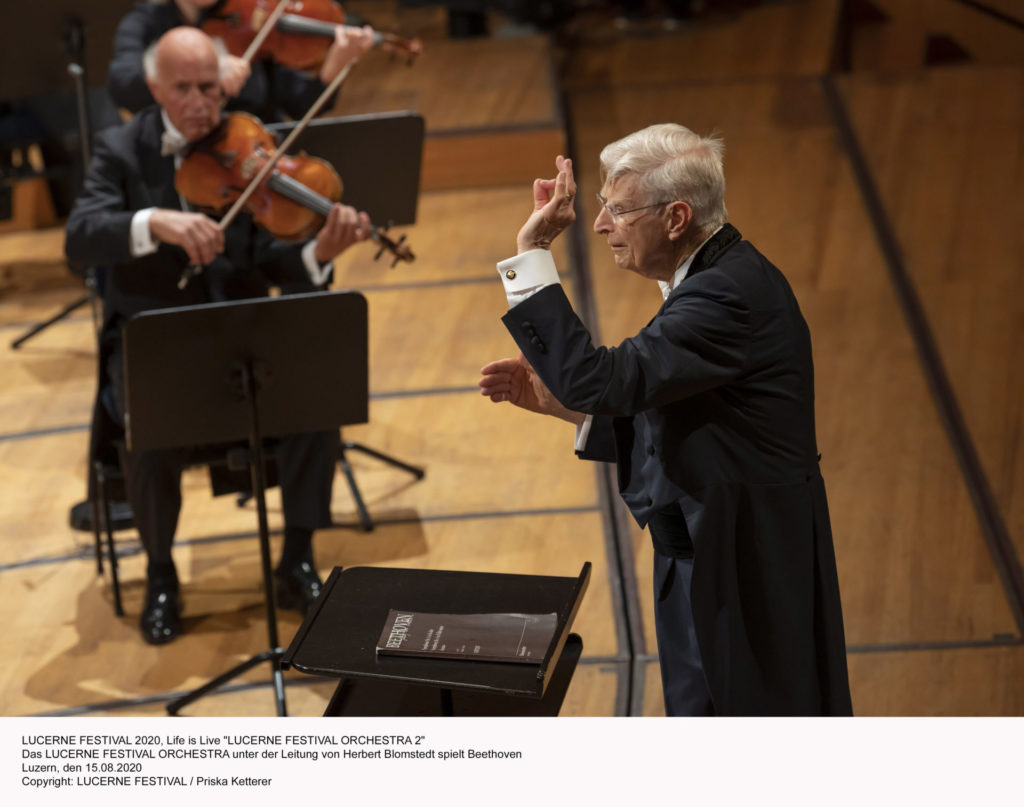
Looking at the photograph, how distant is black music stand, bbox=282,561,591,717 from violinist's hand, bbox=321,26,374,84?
216cm

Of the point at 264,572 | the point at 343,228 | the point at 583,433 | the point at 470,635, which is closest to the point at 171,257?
the point at 343,228

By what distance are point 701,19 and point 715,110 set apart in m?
1.45

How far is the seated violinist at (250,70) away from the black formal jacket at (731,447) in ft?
7.19

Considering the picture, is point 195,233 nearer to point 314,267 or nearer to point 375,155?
point 314,267

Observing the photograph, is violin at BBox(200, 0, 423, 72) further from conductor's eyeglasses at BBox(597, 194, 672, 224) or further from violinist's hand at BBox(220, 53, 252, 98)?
conductor's eyeglasses at BBox(597, 194, 672, 224)

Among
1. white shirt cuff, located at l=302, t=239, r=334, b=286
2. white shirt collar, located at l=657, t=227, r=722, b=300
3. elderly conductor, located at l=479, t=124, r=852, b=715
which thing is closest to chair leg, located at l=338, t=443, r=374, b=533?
white shirt cuff, located at l=302, t=239, r=334, b=286

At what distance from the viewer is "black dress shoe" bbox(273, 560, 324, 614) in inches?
137

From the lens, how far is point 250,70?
397cm

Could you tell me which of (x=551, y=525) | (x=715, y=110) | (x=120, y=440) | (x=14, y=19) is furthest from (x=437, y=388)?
(x=715, y=110)

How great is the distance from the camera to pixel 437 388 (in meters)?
4.42

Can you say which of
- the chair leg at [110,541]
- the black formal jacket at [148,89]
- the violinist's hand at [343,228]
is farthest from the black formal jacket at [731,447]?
the black formal jacket at [148,89]

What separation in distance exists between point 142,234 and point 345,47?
109cm

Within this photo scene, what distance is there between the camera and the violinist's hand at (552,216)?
1.91 metres

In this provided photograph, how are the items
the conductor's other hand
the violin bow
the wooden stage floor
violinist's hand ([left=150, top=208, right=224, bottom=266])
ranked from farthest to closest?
the violin bow, the wooden stage floor, violinist's hand ([left=150, top=208, right=224, bottom=266]), the conductor's other hand
